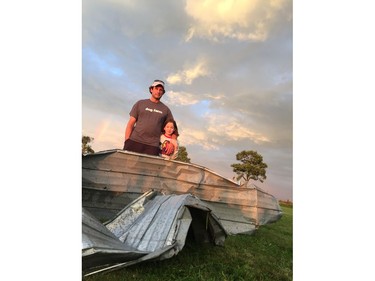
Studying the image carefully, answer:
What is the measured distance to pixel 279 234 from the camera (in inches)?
114

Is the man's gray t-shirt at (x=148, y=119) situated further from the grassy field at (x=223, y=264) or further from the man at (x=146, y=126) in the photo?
the grassy field at (x=223, y=264)

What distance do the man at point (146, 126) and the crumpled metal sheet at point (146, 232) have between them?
28.3 inches

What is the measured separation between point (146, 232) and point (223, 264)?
432 millimetres

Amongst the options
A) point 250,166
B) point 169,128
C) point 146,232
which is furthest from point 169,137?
point 146,232

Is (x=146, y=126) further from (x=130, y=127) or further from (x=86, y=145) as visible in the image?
(x=86, y=145)

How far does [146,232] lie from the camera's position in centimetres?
197

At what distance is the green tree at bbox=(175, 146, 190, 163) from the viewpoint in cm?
297

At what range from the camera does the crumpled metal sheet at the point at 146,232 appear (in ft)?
5.15

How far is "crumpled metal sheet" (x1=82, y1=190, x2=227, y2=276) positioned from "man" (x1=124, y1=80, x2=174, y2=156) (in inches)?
28.3

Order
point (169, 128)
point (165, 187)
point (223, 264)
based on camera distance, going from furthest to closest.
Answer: point (165, 187)
point (169, 128)
point (223, 264)

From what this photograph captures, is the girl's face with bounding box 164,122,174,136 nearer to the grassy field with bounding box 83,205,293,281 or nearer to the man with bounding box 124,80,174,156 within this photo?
the man with bounding box 124,80,174,156
